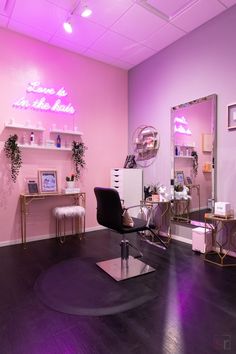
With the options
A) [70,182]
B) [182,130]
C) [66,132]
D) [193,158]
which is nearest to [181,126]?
[182,130]

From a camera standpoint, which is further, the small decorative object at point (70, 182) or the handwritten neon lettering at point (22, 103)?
the small decorative object at point (70, 182)

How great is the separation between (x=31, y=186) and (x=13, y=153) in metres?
0.58

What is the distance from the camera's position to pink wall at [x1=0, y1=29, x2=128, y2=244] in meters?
3.56

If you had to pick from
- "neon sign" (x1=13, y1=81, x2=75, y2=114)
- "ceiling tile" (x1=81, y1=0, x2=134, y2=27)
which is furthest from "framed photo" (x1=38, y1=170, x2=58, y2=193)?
"ceiling tile" (x1=81, y1=0, x2=134, y2=27)

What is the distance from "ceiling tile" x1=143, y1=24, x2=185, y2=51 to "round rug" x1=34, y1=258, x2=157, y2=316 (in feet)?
11.5

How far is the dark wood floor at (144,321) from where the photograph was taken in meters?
1.53

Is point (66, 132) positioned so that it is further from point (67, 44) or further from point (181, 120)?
point (181, 120)

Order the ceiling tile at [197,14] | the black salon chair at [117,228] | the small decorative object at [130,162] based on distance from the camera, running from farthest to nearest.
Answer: the small decorative object at [130,162] < the ceiling tile at [197,14] < the black salon chair at [117,228]

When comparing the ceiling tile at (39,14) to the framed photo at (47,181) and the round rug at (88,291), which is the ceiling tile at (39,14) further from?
the round rug at (88,291)

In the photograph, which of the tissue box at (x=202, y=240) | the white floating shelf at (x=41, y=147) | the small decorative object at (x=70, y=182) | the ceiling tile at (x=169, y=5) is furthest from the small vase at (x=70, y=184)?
the ceiling tile at (x=169, y=5)

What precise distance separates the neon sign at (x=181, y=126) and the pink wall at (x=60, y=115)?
1.33 metres

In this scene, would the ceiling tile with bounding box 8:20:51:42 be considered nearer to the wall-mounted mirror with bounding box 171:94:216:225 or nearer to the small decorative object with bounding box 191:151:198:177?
the wall-mounted mirror with bounding box 171:94:216:225

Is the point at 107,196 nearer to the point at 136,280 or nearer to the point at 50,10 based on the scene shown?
the point at 136,280

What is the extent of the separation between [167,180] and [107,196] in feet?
5.98
